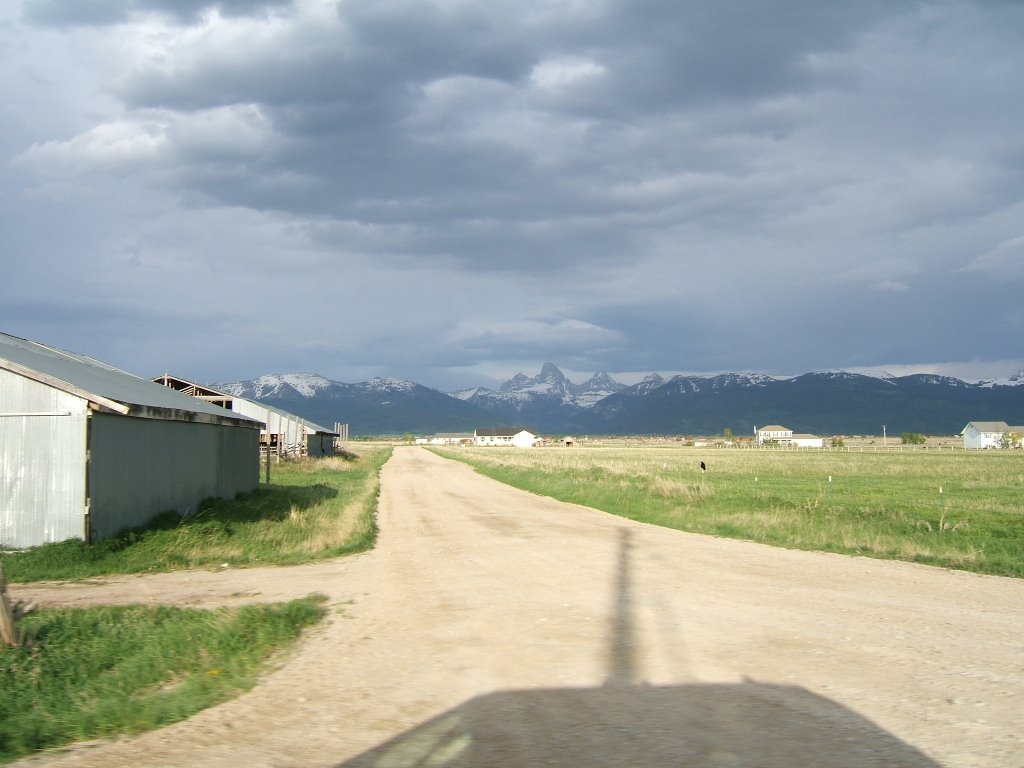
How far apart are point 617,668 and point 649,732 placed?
185cm

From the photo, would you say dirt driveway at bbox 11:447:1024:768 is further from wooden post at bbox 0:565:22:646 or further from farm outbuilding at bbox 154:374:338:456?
farm outbuilding at bbox 154:374:338:456

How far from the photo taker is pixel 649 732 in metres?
6.23

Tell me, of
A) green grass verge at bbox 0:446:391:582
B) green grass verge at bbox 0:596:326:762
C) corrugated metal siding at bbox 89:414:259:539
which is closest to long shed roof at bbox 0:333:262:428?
corrugated metal siding at bbox 89:414:259:539

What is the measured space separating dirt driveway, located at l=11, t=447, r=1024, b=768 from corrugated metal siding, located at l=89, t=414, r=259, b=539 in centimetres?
295

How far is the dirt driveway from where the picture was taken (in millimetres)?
5969

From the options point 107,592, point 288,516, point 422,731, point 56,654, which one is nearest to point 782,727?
point 422,731

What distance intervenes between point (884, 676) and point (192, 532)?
47.7 feet

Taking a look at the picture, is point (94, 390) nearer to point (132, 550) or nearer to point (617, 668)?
point (132, 550)

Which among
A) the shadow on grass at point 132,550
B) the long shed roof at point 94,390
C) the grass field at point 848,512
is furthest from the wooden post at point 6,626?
the grass field at point 848,512

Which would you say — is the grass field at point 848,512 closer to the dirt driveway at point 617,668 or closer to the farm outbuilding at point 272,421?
the dirt driveway at point 617,668

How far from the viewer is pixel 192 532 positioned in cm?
1762

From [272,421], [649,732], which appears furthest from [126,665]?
[272,421]

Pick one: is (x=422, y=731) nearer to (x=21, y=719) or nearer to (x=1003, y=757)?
(x=21, y=719)

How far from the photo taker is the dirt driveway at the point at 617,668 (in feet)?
19.6
